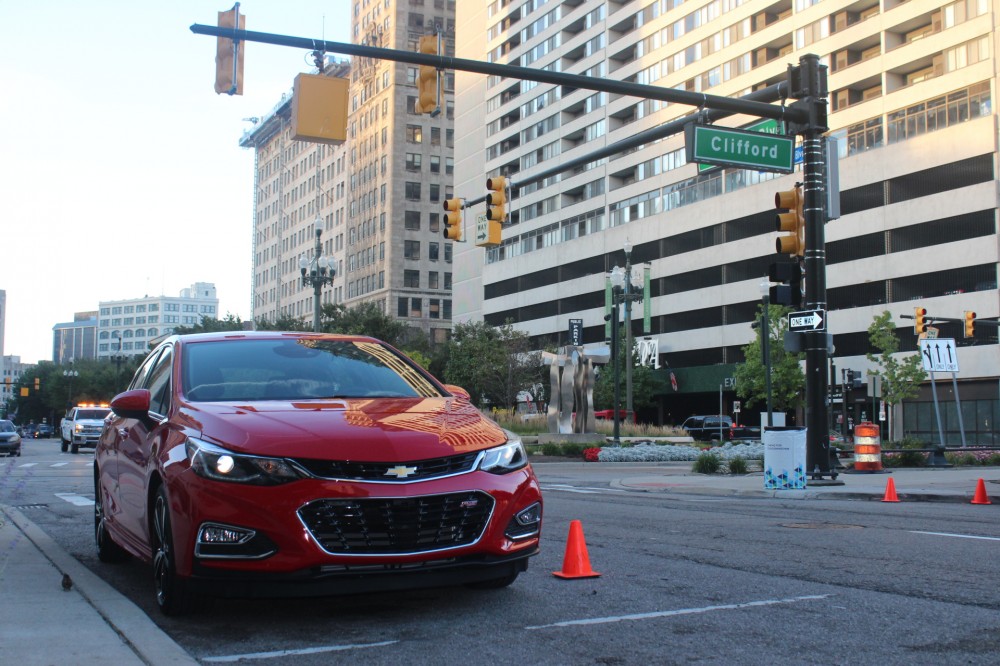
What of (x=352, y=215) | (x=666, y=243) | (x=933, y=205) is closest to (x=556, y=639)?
(x=933, y=205)

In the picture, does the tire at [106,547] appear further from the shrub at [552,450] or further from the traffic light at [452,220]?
the shrub at [552,450]

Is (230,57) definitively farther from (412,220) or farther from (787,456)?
(412,220)

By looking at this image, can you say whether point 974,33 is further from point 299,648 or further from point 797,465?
point 299,648

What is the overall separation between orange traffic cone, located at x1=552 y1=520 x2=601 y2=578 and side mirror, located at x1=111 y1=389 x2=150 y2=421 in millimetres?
2763

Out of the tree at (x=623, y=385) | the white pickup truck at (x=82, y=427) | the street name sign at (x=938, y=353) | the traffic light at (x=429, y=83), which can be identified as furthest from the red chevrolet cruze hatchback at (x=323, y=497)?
the tree at (x=623, y=385)

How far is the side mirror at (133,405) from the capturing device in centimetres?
641

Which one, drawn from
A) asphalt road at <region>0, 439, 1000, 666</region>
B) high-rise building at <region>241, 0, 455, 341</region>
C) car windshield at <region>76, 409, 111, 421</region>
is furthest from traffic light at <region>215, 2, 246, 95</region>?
high-rise building at <region>241, 0, 455, 341</region>

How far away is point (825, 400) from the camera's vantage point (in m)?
17.5

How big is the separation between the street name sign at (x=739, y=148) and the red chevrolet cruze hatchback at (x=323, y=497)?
11.1 metres

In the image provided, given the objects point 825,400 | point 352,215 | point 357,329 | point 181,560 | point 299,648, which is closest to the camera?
point 299,648

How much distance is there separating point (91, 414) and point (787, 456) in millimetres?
34345

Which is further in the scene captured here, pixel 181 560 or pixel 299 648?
pixel 181 560

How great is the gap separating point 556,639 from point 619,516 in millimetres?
7007

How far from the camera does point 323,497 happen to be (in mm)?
5113
